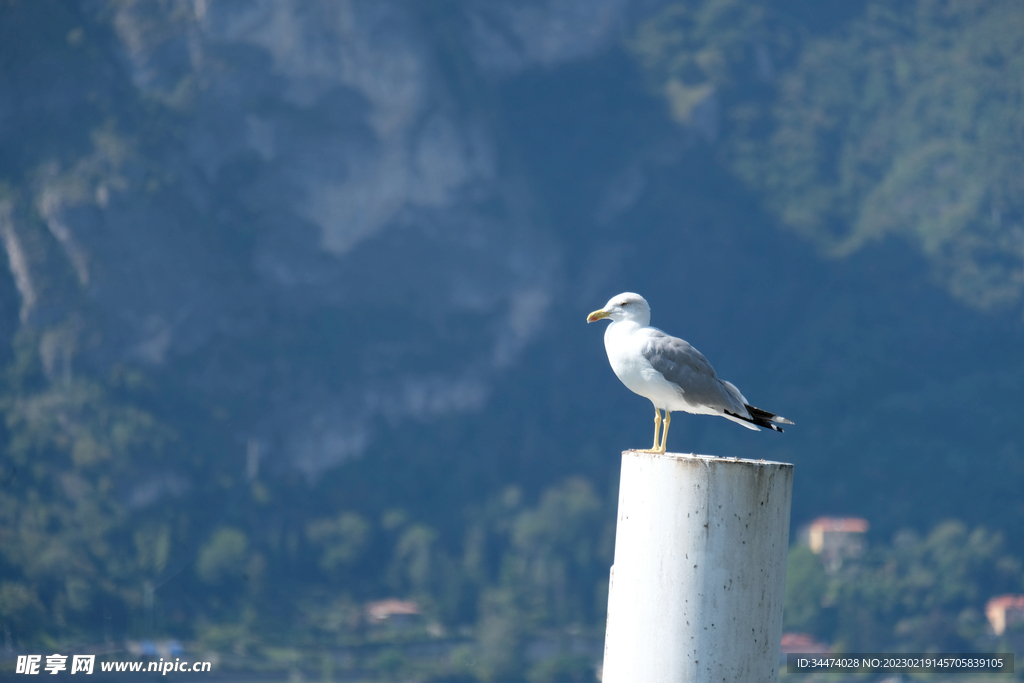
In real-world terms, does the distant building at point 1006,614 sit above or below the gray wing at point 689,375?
above

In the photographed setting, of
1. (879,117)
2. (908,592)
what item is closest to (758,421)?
(908,592)

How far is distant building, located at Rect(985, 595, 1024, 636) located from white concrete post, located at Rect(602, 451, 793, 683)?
7515cm

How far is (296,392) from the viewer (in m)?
84.4

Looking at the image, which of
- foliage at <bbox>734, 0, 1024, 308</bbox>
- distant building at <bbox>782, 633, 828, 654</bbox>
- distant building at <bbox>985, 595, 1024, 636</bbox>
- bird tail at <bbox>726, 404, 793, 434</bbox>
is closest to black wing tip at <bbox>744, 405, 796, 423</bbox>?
bird tail at <bbox>726, 404, 793, 434</bbox>

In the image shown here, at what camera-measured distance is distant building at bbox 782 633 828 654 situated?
6931 centimetres

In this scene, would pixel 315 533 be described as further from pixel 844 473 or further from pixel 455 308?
pixel 844 473

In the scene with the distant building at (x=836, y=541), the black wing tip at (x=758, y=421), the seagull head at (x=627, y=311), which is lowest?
the black wing tip at (x=758, y=421)

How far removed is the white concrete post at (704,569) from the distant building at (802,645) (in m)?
66.7

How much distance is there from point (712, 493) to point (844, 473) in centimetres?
8824

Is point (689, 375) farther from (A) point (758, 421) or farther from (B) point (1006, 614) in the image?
(B) point (1006, 614)

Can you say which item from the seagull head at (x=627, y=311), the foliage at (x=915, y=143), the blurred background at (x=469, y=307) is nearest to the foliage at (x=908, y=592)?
the blurred background at (x=469, y=307)

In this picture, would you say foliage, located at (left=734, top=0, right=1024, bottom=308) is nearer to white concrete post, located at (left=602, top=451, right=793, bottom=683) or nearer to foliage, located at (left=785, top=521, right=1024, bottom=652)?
foliage, located at (left=785, top=521, right=1024, bottom=652)

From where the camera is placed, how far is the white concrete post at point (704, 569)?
442 cm

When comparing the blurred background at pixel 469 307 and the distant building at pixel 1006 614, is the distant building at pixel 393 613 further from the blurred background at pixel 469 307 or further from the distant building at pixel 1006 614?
the distant building at pixel 1006 614
